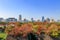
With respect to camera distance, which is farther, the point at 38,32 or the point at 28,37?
the point at 38,32

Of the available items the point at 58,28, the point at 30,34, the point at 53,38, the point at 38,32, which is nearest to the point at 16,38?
the point at 30,34

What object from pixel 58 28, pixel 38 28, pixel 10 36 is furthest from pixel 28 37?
pixel 58 28

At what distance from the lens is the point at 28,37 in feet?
34.6

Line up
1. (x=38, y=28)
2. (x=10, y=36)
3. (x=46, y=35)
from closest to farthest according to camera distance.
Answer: (x=10, y=36), (x=46, y=35), (x=38, y=28)

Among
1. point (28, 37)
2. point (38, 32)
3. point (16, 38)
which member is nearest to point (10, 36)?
point (16, 38)

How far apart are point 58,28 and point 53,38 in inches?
52.5

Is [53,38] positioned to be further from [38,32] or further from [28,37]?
[28,37]

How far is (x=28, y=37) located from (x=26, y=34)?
232 mm

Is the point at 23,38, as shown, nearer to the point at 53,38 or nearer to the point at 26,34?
the point at 26,34

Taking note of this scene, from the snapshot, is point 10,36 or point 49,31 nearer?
point 10,36

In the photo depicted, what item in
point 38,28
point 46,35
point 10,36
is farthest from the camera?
point 38,28

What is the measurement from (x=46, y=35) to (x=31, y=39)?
143cm

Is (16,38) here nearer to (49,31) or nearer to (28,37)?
(28,37)

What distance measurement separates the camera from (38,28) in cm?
1248
